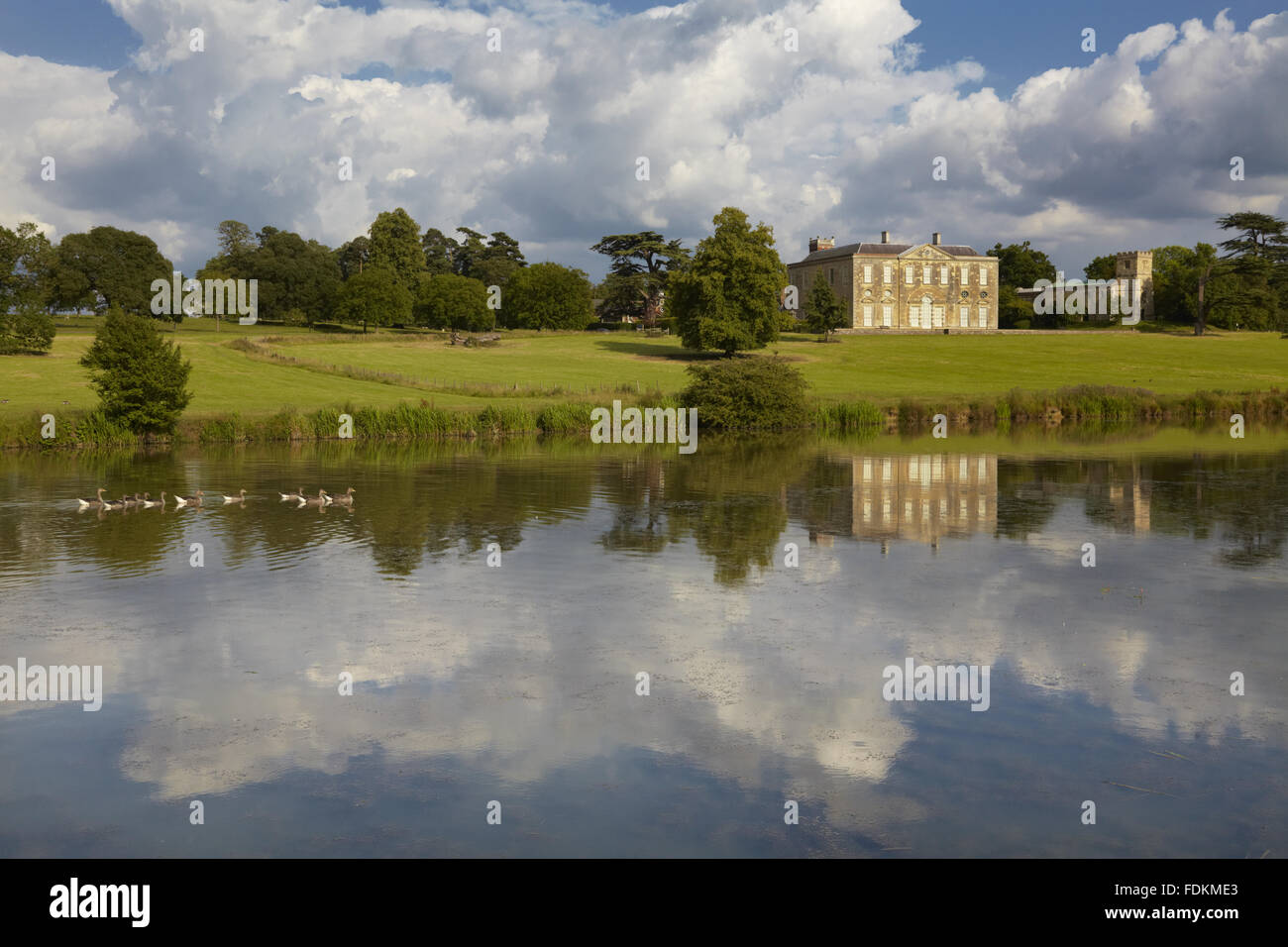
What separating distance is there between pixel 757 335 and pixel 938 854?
290 feet

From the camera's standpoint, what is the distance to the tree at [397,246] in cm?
14512

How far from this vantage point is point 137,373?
174ft

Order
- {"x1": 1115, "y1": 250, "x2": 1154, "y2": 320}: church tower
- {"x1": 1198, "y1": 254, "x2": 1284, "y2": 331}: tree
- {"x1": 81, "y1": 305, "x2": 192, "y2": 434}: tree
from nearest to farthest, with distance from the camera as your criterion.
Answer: {"x1": 81, "y1": 305, "x2": 192, "y2": 434}: tree < {"x1": 1198, "y1": 254, "x2": 1284, "y2": 331}: tree < {"x1": 1115, "y1": 250, "x2": 1154, "y2": 320}: church tower

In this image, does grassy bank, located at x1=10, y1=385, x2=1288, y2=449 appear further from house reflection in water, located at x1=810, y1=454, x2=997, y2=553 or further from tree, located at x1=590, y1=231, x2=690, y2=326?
tree, located at x1=590, y1=231, x2=690, y2=326

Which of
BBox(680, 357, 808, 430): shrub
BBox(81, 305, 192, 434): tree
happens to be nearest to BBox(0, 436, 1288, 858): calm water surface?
BBox(81, 305, 192, 434): tree

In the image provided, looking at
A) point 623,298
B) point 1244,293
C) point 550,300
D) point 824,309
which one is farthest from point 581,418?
point 1244,293

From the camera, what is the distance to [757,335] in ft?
316

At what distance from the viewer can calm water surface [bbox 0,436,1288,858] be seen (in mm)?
10211

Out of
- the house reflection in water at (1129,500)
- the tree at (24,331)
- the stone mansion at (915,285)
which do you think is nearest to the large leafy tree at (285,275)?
the tree at (24,331)

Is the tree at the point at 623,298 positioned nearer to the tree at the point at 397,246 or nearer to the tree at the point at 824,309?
the tree at the point at 397,246

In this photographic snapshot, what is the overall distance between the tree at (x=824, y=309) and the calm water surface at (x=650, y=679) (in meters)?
86.7

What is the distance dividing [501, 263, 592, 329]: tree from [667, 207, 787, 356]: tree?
119 ft

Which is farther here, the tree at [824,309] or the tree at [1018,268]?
the tree at [1018,268]
